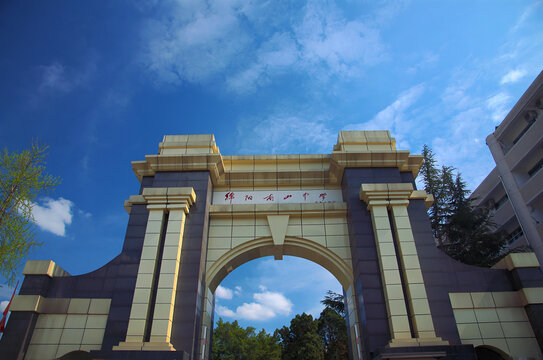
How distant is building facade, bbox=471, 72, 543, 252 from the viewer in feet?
60.5

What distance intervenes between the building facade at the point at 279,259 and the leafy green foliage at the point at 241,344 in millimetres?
24559

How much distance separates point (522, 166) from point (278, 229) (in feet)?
56.8

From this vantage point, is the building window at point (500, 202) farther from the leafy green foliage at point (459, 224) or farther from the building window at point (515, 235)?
the leafy green foliage at point (459, 224)

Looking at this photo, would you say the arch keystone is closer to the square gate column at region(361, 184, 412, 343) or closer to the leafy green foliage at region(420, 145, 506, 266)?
the square gate column at region(361, 184, 412, 343)

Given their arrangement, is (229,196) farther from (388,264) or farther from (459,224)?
(459,224)

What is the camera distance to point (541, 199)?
18688 millimetres

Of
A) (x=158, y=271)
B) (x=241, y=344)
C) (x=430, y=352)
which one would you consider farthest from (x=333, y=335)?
(x=158, y=271)

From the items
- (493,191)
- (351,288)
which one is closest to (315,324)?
(493,191)

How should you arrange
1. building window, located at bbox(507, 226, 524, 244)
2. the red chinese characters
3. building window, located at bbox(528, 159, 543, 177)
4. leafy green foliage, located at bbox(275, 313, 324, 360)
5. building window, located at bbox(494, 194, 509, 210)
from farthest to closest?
leafy green foliage, located at bbox(275, 313, 324, 360) < building window, located at bbox(494, 194, 509, 210) < building window, located at bbox(507, 226, 524, 244) < building window, located at bbox(528, 159, 543, 177) < the red chinese characters

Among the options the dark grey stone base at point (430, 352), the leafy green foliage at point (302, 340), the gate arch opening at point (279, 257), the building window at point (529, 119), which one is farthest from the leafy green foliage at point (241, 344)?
the dark grey stone base at point (430, 352)

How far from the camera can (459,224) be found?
1652cm

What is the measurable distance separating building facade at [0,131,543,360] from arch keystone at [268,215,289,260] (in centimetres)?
4

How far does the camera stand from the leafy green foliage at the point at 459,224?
1577 centimetres

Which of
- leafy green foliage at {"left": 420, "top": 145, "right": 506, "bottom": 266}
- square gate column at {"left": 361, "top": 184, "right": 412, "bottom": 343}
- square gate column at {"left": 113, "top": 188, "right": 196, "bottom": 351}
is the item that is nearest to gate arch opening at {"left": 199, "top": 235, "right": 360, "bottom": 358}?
square gate column at {"left": 361, "top": 184, "right": 412, "bottom": 343}
